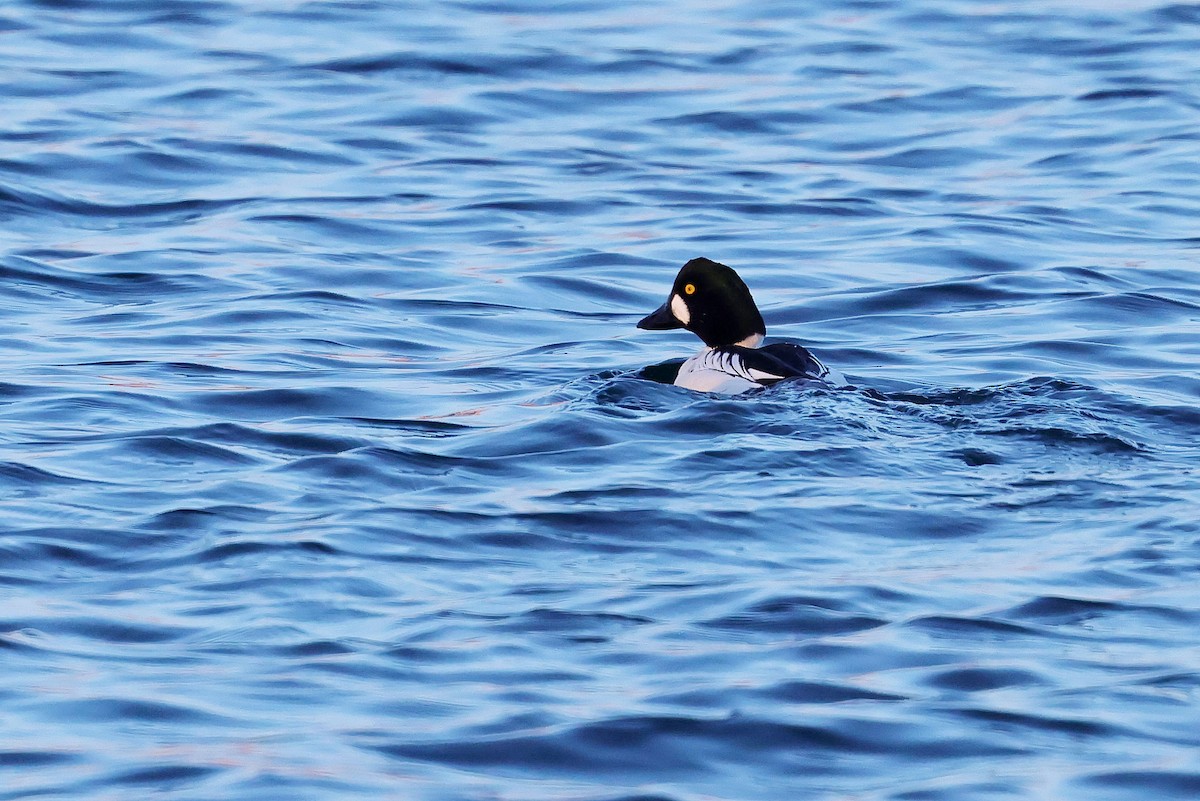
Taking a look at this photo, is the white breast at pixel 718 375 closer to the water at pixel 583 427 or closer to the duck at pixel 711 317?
the duck at pixel 711 317

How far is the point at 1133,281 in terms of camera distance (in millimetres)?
12062

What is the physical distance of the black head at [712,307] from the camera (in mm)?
10141

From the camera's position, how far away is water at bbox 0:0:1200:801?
5.40 meters

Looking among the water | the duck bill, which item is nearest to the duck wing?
the water

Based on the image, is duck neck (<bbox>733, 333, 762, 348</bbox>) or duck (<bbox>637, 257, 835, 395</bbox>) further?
duck neck (<bbox>733, 333, 762, 348</bbox>)

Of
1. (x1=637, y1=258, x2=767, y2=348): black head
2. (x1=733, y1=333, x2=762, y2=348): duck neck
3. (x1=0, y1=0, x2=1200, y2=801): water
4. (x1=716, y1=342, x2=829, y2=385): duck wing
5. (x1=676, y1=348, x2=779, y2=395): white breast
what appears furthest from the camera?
(x1=733, y1=333, x2=762, y2=348): duck neck

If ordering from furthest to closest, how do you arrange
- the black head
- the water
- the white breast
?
1. the black head
2. the white breast
3. the water

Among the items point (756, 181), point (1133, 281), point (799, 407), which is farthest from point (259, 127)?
point (799, 407)

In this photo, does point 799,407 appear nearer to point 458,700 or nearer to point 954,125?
point 458,700

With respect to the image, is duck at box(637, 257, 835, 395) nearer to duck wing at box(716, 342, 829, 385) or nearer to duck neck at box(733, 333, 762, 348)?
duck neck at box(733, 333, 762, 348)

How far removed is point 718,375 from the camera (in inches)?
373

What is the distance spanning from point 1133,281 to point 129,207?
20.7 ft

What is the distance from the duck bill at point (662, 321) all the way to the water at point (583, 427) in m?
0.36

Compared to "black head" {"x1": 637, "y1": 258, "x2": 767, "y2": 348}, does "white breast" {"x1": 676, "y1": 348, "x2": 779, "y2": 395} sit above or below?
below
